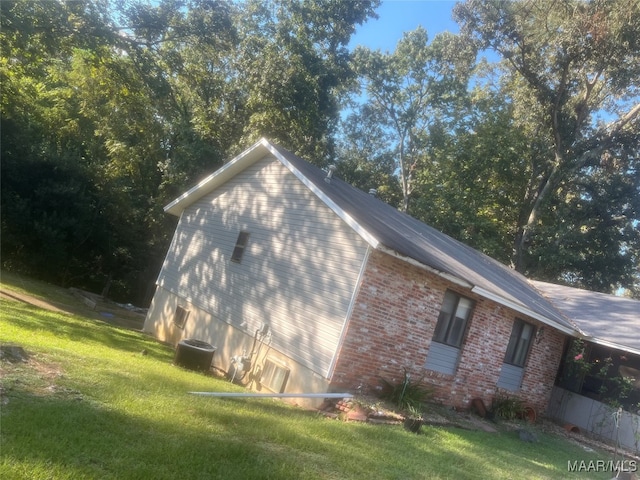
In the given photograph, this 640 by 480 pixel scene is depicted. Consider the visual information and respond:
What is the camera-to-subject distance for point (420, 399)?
1066cm

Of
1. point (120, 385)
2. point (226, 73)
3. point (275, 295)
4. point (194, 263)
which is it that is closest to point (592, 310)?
point (275, 295)

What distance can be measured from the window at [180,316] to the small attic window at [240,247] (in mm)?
2708

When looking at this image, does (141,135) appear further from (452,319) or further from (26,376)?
(26,376)

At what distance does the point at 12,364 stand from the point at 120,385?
4.59 feet

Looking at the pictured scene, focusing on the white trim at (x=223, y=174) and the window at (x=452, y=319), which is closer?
the window at (x=452, y=319)

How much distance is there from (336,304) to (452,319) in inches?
121

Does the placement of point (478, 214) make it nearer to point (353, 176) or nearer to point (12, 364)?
point (353, 176)

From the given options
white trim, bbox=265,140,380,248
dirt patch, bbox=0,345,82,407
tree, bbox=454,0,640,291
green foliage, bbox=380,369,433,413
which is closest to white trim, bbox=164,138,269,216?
white trim, bbox=265,140,380,248

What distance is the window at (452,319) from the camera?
11.5 m

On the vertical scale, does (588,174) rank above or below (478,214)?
above

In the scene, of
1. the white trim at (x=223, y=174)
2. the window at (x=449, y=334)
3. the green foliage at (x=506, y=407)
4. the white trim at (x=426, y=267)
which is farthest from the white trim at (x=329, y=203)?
the green foliage at (x=506, y=407)

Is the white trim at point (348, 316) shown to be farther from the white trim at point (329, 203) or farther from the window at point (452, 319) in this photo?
the window at point (452, 319)

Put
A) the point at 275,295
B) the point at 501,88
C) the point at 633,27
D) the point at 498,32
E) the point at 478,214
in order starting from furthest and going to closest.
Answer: the point at 501,88
the point at 478,214
the point at 498,32
the point at 633,27
the point at 275,295

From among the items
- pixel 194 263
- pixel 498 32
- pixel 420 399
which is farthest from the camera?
pixel 498 32
